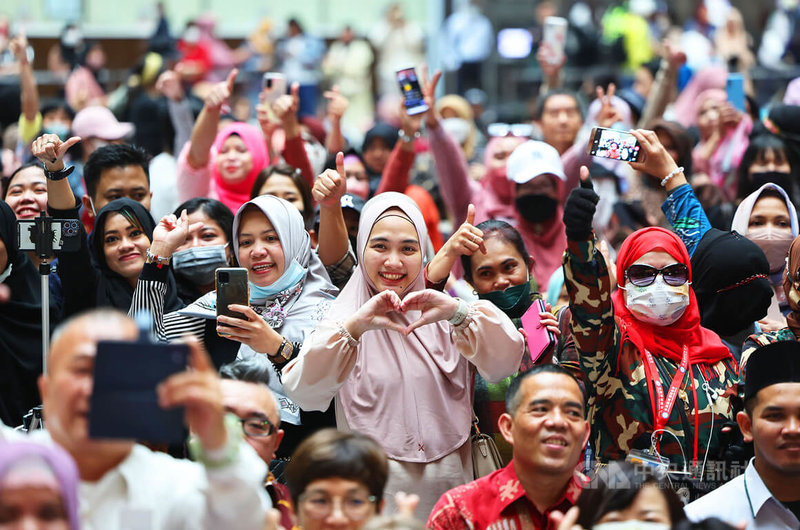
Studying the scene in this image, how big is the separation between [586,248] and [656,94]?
135 inches

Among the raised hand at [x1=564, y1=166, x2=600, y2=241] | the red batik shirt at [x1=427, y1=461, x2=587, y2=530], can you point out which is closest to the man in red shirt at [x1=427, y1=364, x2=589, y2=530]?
the red batik shirt at [x1=427, y1=461, x2=587, y2=530]

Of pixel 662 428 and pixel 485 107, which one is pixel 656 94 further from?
pixel 485 107

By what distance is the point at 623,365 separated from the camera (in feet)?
13.3

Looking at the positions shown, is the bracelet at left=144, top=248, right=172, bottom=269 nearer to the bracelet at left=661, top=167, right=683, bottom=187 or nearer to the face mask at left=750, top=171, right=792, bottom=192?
the bracelet at left=661, top=167, right=683, bottom=187

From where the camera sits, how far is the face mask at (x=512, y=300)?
4.55 metres

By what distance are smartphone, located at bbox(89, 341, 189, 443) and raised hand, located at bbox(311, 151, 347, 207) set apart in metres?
2.16

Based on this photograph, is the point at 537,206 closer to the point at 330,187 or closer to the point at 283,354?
the point at 330,187

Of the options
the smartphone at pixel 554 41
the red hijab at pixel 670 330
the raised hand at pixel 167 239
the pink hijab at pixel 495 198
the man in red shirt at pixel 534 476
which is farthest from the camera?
the smartphone at pixel 554 41

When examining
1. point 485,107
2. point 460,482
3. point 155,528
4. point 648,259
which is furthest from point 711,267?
point 485,107

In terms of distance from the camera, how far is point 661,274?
4117 millimetres

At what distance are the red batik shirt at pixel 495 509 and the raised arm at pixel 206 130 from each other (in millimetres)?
2903

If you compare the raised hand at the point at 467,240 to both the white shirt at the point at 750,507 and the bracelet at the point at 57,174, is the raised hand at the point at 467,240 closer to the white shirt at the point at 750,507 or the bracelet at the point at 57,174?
the white shirt at the point at 750,507

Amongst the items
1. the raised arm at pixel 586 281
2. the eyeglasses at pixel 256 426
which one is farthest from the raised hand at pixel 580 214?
the eyeglasses at pixel 256 426

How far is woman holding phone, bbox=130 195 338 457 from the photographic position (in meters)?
4.32
